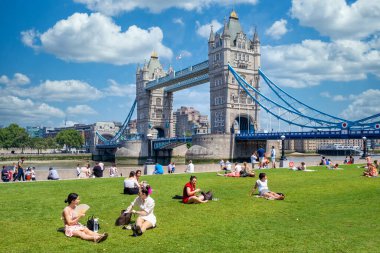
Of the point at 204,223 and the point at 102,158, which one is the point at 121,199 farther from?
the point at 102,158

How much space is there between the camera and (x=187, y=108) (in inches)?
6762

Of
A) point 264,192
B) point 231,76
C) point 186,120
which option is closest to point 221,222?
point 264,192

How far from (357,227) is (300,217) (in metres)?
1.32

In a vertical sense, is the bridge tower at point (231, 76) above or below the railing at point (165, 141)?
above

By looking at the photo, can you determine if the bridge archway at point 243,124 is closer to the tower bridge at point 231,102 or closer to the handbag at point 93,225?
the tower bridge at point 231,102

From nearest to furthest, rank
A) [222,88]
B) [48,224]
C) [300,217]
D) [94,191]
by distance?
1. [48,224]
2. [300,217]
3. [94,191]
4. [222,88]

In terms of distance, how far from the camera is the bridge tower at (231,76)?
65000mm

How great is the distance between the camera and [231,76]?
6519 cm

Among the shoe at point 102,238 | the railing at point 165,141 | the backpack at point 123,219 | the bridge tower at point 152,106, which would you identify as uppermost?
the bridge tower at point 152,106

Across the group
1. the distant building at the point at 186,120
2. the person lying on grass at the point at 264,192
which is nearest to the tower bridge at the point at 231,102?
the person lying on grass at the point at 264,192

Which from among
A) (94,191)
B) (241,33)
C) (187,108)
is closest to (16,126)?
(187,108)

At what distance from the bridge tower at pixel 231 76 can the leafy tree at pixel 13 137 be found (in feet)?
251

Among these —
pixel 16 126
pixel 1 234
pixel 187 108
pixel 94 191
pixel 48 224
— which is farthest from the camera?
pixel 187 108

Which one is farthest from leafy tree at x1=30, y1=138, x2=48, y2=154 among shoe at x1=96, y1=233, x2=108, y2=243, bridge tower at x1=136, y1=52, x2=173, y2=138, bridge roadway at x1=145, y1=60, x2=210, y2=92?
shoe at x1=96, y1=233, x2=108, y2=243
